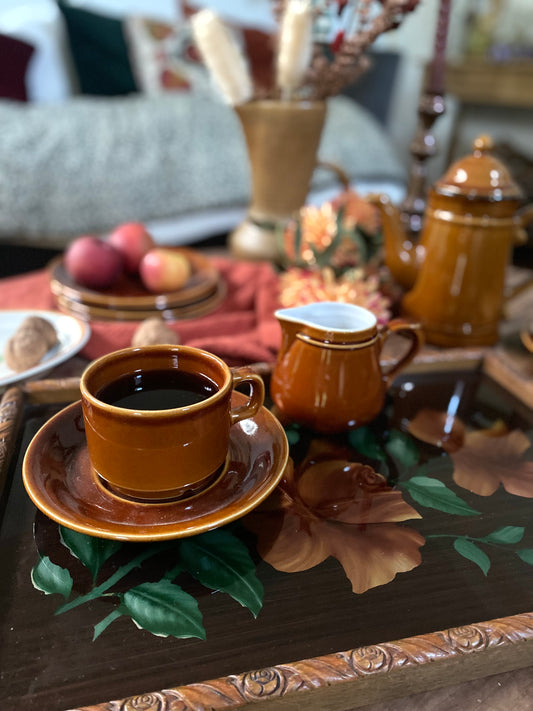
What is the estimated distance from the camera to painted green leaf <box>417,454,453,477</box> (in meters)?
0.46

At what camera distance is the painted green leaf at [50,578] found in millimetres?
336

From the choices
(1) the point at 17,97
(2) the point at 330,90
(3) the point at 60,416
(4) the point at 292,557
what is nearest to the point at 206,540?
(4) the point at 292,557

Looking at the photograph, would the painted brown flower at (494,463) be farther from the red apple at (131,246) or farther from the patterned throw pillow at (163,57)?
the patterned throw pillow at (163,57)

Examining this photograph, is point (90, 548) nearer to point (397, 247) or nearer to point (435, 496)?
point (435, 496)

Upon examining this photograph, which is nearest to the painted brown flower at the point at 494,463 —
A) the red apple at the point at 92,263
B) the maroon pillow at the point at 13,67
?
the red apple at the point at 92,263

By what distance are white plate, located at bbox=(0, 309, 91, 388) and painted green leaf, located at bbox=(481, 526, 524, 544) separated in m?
0.44

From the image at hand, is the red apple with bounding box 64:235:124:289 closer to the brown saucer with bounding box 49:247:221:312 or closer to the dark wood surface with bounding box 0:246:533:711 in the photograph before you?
the brown saucer with bounding box 49:247:221:312

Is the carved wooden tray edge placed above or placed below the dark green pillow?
below

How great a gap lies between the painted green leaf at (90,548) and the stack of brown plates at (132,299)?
0.40 meters

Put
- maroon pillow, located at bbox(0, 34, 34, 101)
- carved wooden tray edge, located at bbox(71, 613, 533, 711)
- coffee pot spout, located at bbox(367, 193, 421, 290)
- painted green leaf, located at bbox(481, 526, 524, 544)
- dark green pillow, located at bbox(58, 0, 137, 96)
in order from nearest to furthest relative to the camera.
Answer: carved wooden tray edge, located at bbox(71, 613, 533, 711), painted green leaf, located at bbox(481, 526, 524, 544), coffee pot spout, located at bbox(367, 193, 421, 290), maroon pillow, located at bbox(0, 34, 34, 101), dark green pillow, located at bbox(58, 0, 137, 96)

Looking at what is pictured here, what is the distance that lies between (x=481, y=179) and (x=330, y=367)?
32 centimetres

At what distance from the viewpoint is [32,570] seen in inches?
13.7

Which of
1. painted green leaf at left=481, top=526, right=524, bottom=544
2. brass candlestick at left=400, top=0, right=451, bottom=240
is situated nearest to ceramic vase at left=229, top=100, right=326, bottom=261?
→ brass candlestick at left=400, top=0, right=451, bottom=240

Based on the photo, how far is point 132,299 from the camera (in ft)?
2.40
